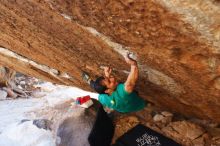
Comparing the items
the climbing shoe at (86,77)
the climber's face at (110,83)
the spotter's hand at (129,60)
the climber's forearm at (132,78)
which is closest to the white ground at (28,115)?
the climbing shoe at (86,77)

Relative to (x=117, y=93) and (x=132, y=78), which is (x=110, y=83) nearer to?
(x=117, y=93)

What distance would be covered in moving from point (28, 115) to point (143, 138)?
10.9ft

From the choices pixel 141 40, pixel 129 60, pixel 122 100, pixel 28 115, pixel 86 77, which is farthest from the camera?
pixel 28 115

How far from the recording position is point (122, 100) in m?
3.77

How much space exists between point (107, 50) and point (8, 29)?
166 cm

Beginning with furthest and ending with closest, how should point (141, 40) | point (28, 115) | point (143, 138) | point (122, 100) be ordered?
point (28, 115)
point (143, 138)
point (122, 100)
point (141, 40)

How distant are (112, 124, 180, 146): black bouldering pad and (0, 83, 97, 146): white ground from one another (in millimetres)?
1382

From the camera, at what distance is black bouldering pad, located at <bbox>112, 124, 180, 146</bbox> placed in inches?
162

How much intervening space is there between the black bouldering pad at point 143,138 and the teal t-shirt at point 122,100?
0.40 metres

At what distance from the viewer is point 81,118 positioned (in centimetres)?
480

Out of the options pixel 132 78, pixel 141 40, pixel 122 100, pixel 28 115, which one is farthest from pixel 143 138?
pixel 28 115

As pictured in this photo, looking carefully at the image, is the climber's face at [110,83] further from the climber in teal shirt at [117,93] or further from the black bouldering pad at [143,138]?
the black bouldering pad at [143,138]

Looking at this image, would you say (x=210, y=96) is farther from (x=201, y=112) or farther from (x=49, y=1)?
(x=49, y=1)

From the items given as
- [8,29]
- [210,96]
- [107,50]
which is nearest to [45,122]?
[8,29]
